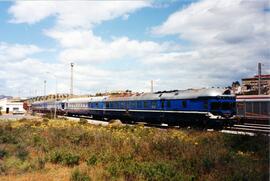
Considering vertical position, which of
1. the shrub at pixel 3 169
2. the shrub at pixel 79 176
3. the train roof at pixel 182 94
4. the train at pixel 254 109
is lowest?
the shrub at pixel 3 169

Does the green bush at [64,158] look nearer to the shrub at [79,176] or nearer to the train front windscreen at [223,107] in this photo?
the shrub at [79,176]

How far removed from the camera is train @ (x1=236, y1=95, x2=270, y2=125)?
3425cm

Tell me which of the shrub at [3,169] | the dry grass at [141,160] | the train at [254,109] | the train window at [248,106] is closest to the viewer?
the dry grass at [141,160]

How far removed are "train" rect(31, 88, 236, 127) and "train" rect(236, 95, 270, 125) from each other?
8.25m

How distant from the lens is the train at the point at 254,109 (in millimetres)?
34250

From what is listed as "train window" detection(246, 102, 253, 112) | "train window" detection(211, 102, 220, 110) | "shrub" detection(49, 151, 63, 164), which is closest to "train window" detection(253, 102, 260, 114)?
"train window" detection(246, 102, 253, 112)

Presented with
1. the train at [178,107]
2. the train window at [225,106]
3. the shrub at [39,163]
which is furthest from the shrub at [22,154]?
the train window at [225,106]

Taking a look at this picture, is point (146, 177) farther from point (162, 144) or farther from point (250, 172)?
point (162, 144)

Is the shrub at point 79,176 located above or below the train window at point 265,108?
below

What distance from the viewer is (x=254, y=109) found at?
117 feet

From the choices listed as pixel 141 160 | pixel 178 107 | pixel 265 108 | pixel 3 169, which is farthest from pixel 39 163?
pixel 265 108

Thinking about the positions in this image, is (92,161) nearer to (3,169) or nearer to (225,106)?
(3,169)

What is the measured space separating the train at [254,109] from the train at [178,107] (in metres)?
8.25

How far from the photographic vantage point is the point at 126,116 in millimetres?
39906
